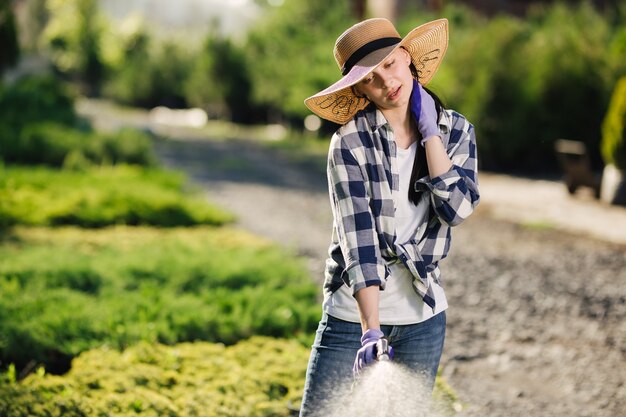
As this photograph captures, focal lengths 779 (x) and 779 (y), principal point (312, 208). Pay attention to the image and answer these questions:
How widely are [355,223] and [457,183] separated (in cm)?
36

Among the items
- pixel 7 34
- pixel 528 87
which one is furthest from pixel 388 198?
pixel 7 34

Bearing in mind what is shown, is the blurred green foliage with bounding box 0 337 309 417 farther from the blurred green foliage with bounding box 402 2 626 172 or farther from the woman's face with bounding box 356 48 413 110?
the blurred green foliage with bounding box 402 2 626 172

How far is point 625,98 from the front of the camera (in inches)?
449

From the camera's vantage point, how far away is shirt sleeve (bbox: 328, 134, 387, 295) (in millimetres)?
2289

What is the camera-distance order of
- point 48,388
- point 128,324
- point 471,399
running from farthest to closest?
point 128,324, point 471,399, point 48,388

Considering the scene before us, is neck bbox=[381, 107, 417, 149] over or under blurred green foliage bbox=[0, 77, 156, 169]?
over

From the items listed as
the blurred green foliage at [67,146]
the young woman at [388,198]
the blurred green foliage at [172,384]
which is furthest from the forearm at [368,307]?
the blurred green foliage at [67,146]

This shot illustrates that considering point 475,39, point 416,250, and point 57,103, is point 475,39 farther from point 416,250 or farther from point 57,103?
point 416,250

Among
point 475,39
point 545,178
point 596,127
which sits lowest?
point 545,178

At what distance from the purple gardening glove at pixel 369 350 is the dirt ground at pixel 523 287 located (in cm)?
207

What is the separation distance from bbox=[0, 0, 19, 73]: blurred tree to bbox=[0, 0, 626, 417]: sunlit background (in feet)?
0.22

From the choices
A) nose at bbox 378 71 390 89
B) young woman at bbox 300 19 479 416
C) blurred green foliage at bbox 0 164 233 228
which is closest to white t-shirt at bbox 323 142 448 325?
young woman at bbox 300 19 479 416

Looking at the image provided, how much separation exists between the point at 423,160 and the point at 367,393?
0.74m

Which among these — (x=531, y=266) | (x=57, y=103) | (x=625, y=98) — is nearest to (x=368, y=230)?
(x=531, y=266)
